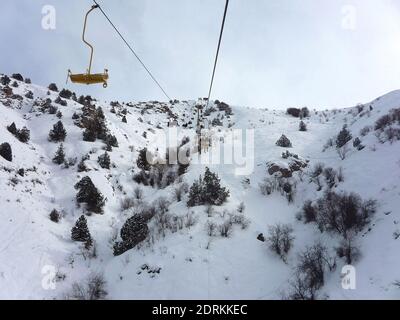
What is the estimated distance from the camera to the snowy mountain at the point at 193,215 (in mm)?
15414

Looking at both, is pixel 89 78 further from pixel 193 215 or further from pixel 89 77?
pixel 193 215

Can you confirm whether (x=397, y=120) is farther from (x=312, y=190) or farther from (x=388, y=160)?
(x=312, y=190)

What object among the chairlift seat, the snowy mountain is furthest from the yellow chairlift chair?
the snowy mountain

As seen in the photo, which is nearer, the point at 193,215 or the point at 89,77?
the point at 89,77

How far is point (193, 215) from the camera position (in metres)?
20.2

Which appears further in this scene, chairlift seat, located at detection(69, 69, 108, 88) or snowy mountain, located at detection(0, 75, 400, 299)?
snowy mountain, located at detection(0, 75, 400, 299)

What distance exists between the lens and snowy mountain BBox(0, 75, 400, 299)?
1541 cm

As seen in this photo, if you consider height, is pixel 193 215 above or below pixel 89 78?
below

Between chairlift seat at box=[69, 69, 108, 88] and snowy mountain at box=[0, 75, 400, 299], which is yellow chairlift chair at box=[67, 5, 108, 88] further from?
snowy mountain at box=[0, 75, 400, 299]

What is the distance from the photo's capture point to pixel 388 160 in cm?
2044

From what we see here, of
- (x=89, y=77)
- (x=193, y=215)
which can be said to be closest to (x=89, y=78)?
(x=89, y=77)

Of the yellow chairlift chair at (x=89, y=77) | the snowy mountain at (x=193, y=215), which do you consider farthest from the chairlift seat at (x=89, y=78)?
the snowy mountain at (x=193, y=215)

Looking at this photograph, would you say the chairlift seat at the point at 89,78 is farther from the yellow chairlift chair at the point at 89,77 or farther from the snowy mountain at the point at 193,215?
the snowy mountain at the point at 193,215

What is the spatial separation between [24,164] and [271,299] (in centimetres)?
1965
